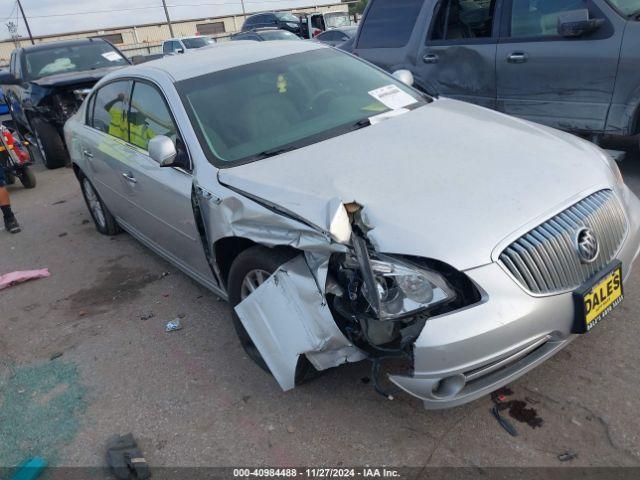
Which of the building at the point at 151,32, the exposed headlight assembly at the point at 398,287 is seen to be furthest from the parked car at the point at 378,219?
the building at the point at 151,32

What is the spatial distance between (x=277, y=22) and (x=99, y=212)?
58.2ft

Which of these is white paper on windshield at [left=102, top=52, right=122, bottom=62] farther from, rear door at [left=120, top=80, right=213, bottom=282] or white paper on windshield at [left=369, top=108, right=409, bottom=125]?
white paper on windshield at [left=369, top=108, right=409, bottom=125]

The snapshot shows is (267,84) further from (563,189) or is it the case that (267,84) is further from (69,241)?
(69,241)

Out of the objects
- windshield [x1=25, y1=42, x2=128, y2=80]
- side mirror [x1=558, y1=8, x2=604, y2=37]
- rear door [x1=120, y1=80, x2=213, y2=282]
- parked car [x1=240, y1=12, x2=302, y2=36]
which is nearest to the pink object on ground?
rear door [x1=120, y1=80, x2=213, y2=282]

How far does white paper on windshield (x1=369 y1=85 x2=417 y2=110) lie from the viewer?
3634 mm

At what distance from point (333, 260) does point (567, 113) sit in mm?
3550

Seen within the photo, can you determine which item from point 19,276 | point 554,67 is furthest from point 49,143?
point 554,67

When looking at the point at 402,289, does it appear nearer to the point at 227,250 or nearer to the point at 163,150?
the point at 227,250

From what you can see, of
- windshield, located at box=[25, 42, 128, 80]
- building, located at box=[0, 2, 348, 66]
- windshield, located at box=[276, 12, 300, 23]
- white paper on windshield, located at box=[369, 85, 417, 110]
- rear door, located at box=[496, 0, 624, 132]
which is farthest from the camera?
building, located at box=[0, 2, 348, 66]

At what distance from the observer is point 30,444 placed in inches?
110

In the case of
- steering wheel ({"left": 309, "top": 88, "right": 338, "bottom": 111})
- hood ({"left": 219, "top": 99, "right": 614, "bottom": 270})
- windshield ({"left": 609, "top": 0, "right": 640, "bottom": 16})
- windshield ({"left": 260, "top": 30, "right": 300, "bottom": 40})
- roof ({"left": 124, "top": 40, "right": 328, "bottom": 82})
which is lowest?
windshield ({"left": 260, "top": 30, "right": 300, "bottom": 40})

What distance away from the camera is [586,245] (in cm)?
238

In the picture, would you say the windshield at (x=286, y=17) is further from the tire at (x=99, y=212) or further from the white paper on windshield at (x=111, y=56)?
the tire at (x=99, y=212)

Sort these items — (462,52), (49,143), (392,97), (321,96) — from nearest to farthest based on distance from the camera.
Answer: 1. (321,96)
2. (392,97)
3. (462,52)
4. (49,143)
